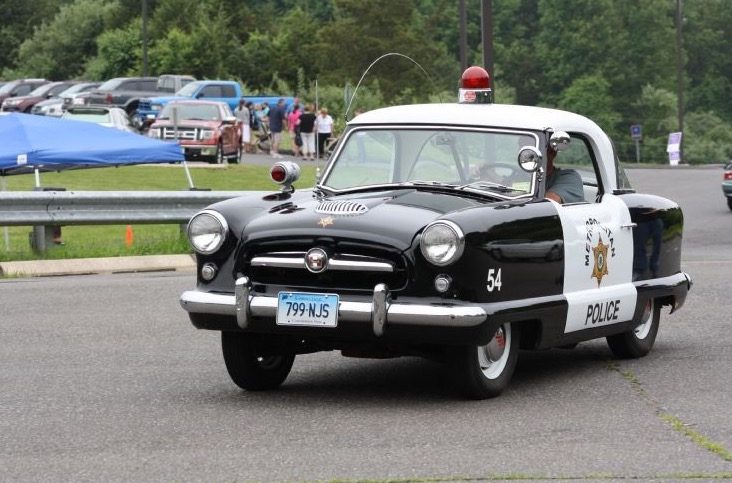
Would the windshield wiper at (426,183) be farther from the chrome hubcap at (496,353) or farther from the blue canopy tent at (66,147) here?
the blue canopy tent at (66,147)

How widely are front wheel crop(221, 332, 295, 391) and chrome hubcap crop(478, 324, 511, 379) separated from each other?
1085 millimetres

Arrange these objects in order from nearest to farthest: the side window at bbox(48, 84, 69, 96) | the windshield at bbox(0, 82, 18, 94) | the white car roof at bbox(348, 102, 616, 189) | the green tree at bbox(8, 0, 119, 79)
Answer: the white car roof at bbox(348, 102, 616, 189)
the side window at bbox(48, 84, 69, 96)
the windshield at bbox(0, 82, 18, 94)
the green tree at bbox(8, 0, 119, 79)

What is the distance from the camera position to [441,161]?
31.7ft

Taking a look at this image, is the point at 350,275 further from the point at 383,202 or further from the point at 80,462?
the point at 80,462

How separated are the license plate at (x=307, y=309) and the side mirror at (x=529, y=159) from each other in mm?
1573

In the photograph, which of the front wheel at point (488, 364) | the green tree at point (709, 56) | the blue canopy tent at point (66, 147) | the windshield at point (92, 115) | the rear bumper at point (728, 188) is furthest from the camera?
the green tree at point (709, 56)

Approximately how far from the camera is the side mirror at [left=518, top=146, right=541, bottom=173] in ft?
30.5

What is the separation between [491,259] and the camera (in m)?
8.48

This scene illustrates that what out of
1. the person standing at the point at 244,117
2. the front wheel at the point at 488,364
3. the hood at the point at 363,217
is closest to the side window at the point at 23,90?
the person standing at the point at 244,117

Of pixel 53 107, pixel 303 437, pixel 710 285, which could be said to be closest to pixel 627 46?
pixel 53 107

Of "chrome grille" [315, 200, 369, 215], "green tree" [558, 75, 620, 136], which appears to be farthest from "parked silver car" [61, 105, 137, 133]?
"green tree" [558, 75, 620, 136]

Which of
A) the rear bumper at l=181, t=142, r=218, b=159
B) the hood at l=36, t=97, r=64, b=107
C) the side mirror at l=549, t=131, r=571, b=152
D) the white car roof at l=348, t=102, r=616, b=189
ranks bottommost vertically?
the rear bumper at l=181, t=142, r=218, b=159

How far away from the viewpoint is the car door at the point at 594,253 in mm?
9367

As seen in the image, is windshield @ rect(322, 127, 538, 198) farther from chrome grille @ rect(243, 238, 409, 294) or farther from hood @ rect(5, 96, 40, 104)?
hood @ rect(5, 96, 40, 104)
